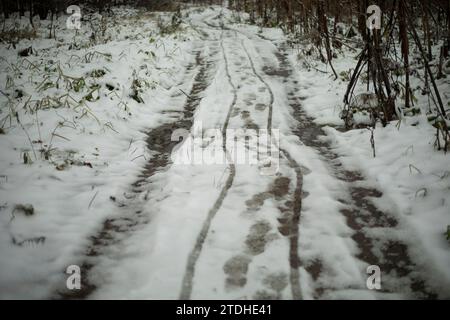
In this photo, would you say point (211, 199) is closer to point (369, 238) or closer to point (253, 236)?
point (253, 236)

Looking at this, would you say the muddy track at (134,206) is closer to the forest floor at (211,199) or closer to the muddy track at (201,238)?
the forest floor at (211,199)

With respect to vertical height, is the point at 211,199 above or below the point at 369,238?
above

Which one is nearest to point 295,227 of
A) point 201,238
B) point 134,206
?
point 201,238

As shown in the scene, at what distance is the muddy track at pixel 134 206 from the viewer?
9.35ft

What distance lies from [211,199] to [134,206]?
2.85ft

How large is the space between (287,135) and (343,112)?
1316mm

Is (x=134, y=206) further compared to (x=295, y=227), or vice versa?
(x=134, y=206)

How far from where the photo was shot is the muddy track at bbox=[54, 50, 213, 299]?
2850 millimetres

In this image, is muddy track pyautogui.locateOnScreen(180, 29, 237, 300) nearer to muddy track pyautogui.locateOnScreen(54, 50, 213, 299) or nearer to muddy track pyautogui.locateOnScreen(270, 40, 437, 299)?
muddy track pyautogui.locateOnScreen(54, 50, 213, 299)

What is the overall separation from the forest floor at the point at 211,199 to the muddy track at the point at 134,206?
18 millimetres

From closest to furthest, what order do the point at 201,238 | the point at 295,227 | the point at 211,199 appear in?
the point at 201,238, the point at 295,227, the point at 211,199

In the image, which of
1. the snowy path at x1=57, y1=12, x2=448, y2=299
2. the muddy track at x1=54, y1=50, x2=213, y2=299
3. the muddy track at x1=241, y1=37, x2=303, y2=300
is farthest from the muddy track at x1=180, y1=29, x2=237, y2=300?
the muddy track at x1=241, y1=37, x2=303, y2=300

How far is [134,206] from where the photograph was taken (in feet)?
12.4

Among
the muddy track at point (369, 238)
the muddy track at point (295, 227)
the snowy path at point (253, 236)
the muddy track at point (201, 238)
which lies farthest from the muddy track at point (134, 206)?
the muddy track at point (369, 238)
